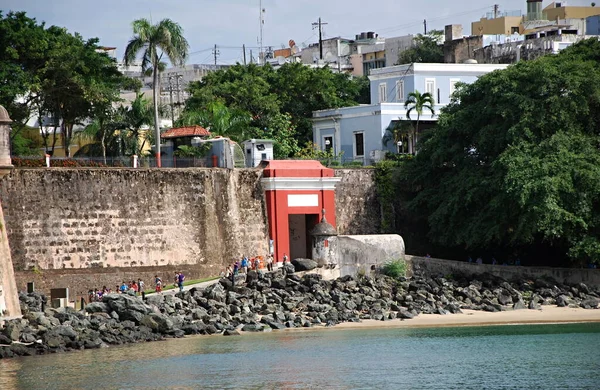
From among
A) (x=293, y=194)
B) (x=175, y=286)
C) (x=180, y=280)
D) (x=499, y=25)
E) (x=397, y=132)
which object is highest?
(x=499, y=25)

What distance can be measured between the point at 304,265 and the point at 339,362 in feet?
38.1

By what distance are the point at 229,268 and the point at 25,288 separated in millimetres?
7942

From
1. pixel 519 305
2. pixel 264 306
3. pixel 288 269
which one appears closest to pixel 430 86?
pixel 288 269

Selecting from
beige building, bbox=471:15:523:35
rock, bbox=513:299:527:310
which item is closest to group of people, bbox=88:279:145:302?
rock, bbox=513:299:527:310

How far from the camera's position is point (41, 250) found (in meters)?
43.5

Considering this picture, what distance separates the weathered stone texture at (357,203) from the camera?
168 feet

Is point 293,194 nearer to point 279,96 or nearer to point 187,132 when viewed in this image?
point 187,132

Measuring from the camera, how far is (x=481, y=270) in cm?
4788

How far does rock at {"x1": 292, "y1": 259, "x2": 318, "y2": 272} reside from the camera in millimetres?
45781

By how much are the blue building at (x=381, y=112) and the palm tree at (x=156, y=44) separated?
1051 cm

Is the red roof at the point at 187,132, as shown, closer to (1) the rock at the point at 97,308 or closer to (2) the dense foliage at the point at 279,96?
(2) the dense foliage at the point at 279,96

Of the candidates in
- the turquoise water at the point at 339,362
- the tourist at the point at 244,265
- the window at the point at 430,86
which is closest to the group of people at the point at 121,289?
the tourist at the point at 244,265

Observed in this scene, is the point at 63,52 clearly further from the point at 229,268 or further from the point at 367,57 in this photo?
the point at 367,57

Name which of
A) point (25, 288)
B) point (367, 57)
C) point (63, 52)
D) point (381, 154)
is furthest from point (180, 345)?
point (367, 57)
